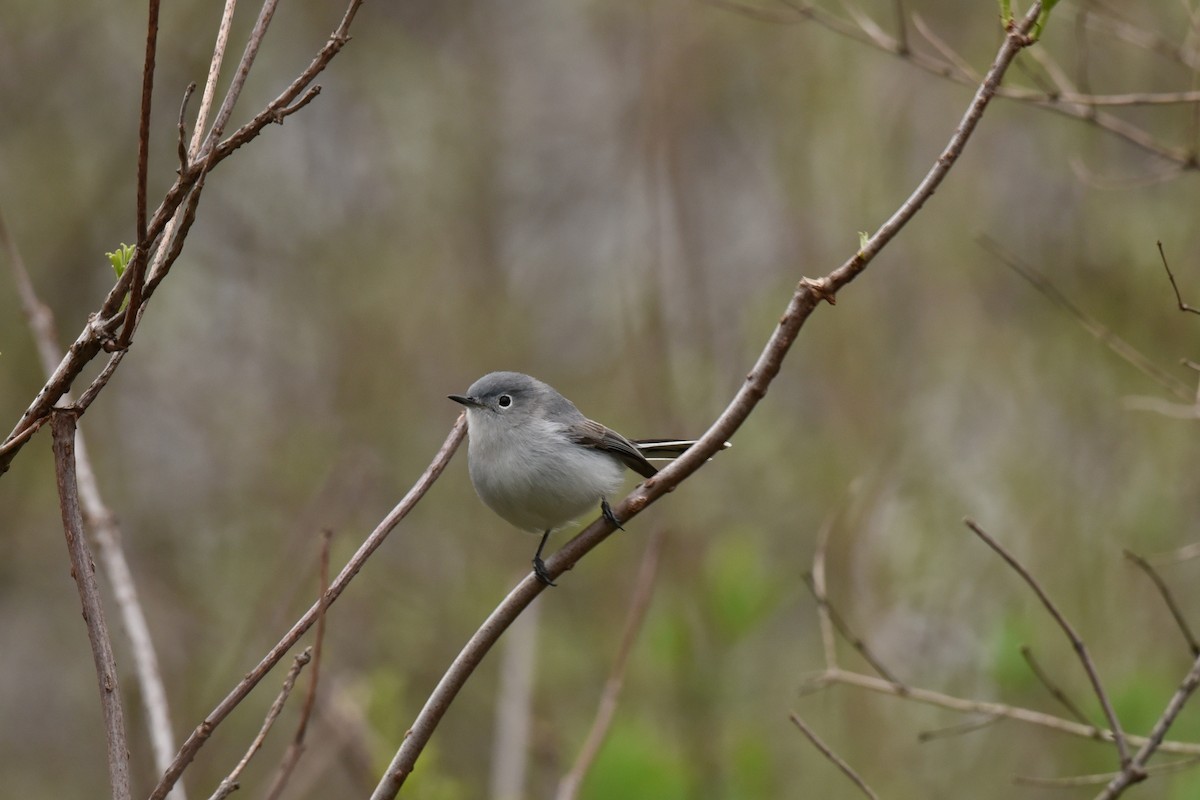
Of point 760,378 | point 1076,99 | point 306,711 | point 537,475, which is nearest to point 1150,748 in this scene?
point 760,378

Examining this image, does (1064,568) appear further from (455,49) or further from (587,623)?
(455,49)

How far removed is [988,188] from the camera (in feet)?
23.0

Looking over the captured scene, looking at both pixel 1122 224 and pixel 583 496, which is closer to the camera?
pixel 583 496

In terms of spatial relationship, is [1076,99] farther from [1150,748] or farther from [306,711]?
[306,711]

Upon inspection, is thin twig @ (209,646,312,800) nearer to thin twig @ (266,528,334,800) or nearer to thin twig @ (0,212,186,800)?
thin twig @ (266,528,334,800)

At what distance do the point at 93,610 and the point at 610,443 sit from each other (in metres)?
2.21

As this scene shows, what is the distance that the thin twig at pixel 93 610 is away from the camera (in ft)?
5.06

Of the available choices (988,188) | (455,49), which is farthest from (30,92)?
(988,188)

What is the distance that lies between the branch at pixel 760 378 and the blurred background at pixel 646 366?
10.5 ft

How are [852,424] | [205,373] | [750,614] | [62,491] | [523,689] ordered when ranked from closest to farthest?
1. [62,491]
2. [523,689]
3. [750,614]
4. [852,424]
5. [205,373]

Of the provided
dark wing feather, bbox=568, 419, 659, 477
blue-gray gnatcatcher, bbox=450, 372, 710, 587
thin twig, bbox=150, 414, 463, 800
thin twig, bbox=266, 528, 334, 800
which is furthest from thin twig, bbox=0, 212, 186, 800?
dark wing feather, bbox=568, 419, 659, 477

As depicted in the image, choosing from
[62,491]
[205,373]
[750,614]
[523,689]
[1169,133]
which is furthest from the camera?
[205,373]

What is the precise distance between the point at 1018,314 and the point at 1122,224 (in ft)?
3.16

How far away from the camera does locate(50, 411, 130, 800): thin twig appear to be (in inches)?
60.7
